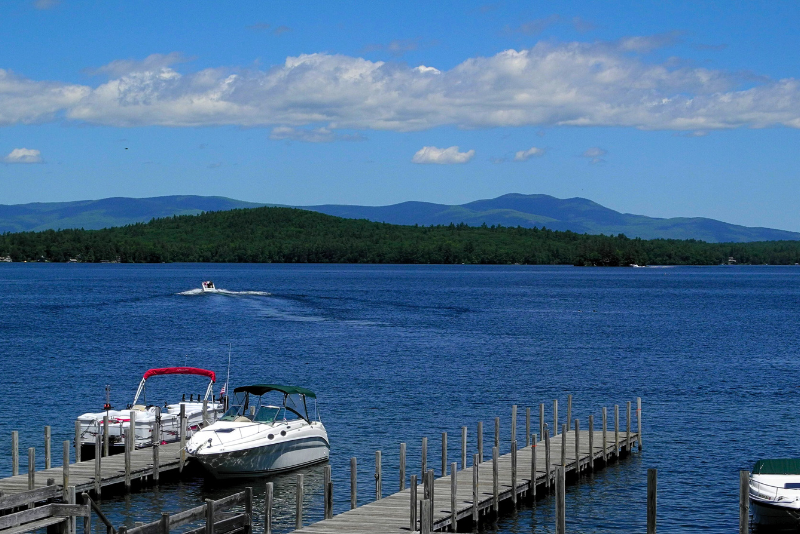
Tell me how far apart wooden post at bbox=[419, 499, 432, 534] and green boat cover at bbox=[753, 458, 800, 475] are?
9369mm

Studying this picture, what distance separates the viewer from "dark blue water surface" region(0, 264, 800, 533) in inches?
1239

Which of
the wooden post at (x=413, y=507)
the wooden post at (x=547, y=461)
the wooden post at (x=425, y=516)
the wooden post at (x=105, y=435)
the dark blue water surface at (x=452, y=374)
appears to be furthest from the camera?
the wooden post at (x=105, y=435)

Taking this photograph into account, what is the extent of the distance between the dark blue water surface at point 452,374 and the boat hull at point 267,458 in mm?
525

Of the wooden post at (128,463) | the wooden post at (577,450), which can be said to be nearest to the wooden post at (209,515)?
the wooden post at (128,463)

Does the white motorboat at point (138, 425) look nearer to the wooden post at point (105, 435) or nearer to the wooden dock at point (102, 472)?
the wooden post at point (105, 435)

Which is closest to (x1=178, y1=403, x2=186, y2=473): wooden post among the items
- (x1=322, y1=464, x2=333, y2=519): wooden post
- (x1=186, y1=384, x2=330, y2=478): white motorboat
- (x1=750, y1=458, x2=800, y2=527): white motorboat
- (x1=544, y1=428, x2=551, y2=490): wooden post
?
(x1=186, y1=384, x2=330, y2=478): white motorboat

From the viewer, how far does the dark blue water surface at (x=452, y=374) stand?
31469mm

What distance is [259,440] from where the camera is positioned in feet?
105

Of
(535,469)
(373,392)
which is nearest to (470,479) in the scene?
(535,469)

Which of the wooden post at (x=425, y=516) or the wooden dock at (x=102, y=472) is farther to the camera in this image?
the wooden dock at (x=102, y=472)

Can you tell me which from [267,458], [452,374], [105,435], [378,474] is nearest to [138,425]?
[105,435]

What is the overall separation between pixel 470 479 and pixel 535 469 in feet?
6.15

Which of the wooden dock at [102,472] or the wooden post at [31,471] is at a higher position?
the wooden post at [31,471]

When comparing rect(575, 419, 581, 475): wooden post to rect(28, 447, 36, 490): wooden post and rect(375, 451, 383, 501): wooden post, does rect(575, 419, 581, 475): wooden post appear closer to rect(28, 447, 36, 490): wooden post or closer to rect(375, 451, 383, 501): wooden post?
rect(375, 451, 383, 501): wooden post
